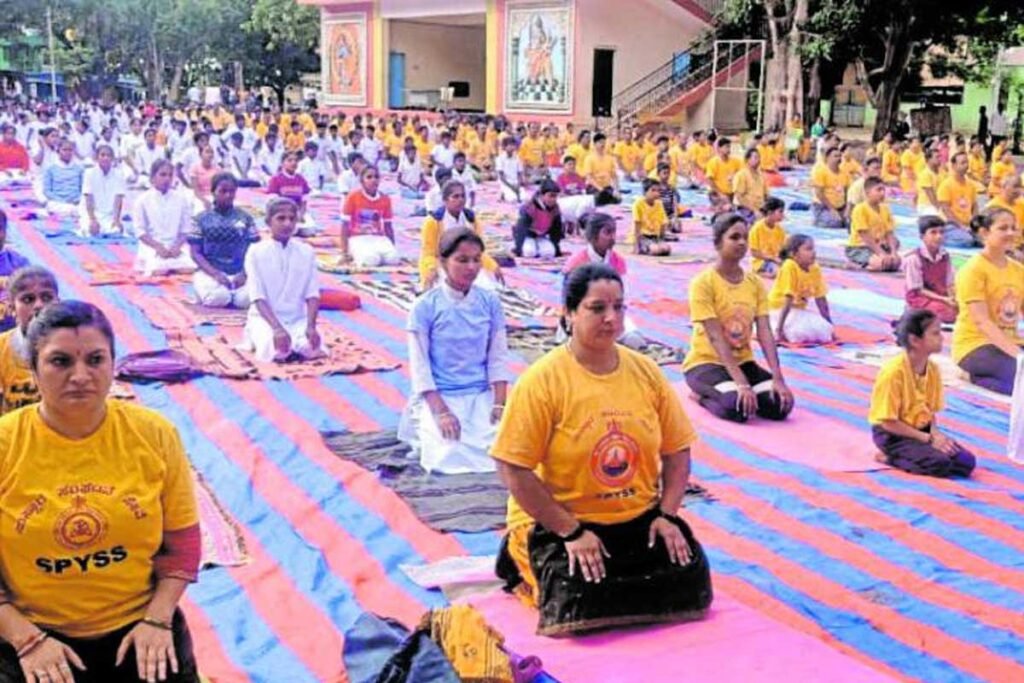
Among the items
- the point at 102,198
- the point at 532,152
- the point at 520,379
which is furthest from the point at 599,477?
the point at 532,152

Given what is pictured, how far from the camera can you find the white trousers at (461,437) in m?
5.15

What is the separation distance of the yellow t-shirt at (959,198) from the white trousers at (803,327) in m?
5.35

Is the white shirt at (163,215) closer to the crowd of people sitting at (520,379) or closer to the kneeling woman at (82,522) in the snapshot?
the crowd of people sitting at (520,379)

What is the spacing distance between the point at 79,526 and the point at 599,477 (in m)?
1.46

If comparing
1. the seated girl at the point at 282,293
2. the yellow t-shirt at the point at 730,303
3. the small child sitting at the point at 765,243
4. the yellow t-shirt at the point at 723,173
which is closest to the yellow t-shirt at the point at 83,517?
the yellow t-shirt at the point at 730,303

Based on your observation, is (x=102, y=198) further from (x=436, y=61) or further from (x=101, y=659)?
(x=436, y=61)

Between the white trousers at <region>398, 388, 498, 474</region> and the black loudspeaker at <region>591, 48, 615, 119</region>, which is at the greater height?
the black loudspeaker at <region>591, 48, 615, 119</region>

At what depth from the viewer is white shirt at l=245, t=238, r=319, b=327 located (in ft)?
22.9

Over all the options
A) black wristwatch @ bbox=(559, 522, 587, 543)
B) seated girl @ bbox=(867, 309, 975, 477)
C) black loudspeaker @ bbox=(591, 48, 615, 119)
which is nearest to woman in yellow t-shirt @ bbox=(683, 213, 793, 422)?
seated girl @ bbox=(867, 309, 975, 477)

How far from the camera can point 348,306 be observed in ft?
29.0

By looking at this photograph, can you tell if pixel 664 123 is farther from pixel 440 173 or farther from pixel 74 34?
pixel 74 34

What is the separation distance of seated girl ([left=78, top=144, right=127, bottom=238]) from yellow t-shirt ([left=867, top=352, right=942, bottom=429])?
8.57 metres

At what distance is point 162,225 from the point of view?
9.81 m

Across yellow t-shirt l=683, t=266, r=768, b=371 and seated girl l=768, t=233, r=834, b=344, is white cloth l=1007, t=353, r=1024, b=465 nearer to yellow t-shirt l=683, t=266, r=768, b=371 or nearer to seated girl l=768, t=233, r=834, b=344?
yellow t-shirt l=683, t=266, r=768, b=371
